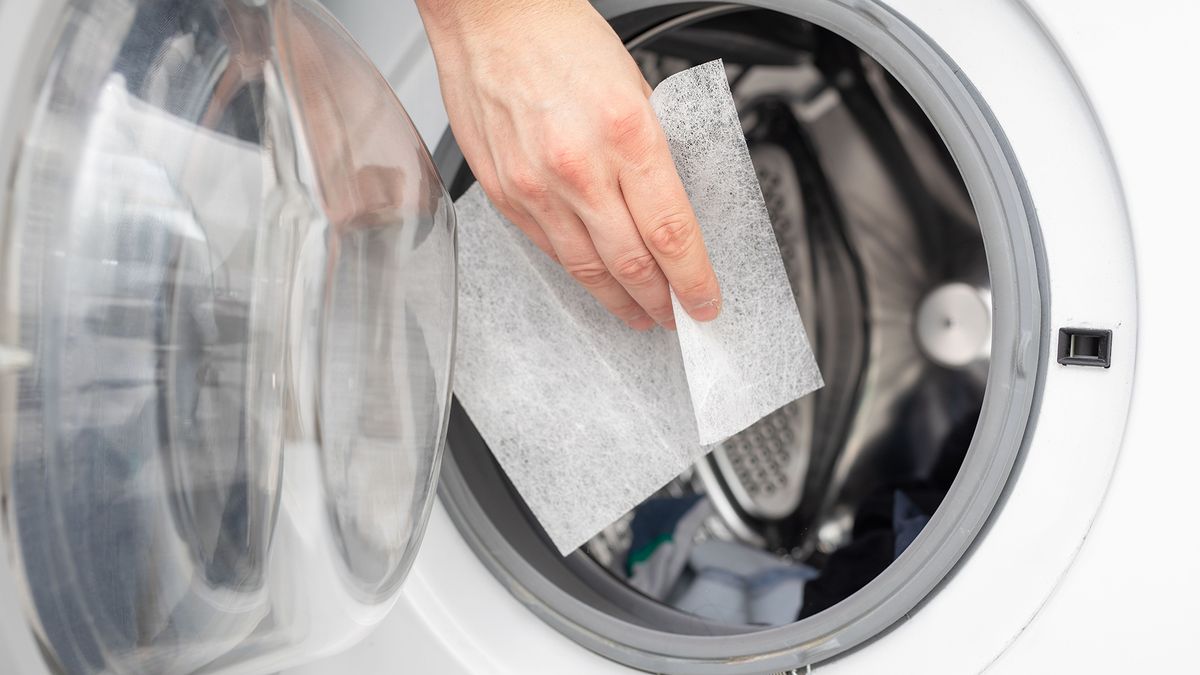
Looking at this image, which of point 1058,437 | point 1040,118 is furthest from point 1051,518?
point 1040,118

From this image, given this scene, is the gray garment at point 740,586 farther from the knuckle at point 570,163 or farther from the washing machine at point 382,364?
the knuckle at point 570,163

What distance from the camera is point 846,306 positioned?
3.20 feet

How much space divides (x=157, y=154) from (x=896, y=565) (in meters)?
0.45

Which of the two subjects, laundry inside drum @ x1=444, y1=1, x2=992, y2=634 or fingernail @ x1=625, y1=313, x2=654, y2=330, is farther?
laundry inside drum @ x1=444, y1=1, x2=992, y2=634

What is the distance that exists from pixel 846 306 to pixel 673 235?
1.75ft

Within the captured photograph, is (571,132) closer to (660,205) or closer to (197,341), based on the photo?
(660,205)

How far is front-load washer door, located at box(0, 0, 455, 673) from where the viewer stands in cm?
42

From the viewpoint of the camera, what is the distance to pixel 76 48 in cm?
43

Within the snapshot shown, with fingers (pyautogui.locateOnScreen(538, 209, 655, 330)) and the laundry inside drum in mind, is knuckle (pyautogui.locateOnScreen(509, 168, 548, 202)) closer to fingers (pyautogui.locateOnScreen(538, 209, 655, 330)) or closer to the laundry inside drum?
fingers (pyautogui.locateOnScreen(538, 209, 655, 330))

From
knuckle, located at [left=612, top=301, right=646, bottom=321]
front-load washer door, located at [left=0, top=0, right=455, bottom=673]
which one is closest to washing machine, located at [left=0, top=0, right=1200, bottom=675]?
front-load washer door, located at [left=0, top=0, right=455, bottom=673]

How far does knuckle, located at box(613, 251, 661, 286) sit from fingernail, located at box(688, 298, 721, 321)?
0.03 m

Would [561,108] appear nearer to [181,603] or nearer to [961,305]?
[181,603]

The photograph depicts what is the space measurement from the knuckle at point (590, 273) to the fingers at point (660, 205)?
0.16 feet

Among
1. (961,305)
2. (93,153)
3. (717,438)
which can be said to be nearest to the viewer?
(93,153)
